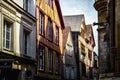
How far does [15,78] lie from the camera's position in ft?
79.7

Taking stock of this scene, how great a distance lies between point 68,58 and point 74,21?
30.8 feet

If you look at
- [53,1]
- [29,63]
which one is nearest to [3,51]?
[29,63]

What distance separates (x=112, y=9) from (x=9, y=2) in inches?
442

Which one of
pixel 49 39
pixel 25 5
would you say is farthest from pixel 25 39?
pixel 49 39

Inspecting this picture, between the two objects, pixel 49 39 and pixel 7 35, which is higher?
pixel 49 39

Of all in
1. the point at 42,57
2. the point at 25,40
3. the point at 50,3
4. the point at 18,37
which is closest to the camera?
the point at 18,37

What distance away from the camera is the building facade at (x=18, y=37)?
22078 millimetres

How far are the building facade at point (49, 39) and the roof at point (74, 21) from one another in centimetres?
1143

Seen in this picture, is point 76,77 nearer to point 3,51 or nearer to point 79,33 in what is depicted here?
point 79,33

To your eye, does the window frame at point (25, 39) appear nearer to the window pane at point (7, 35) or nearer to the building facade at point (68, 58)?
the window pane at point (7, 35)

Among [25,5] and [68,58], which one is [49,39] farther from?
[68,58]

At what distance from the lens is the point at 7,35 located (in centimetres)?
2288

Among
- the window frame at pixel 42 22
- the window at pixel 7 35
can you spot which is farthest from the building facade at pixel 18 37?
the window frame at pixel 42 22

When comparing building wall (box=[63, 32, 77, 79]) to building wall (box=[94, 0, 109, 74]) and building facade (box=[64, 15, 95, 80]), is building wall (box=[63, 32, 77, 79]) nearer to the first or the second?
building facade (box=[64, 15, 95, 80])
